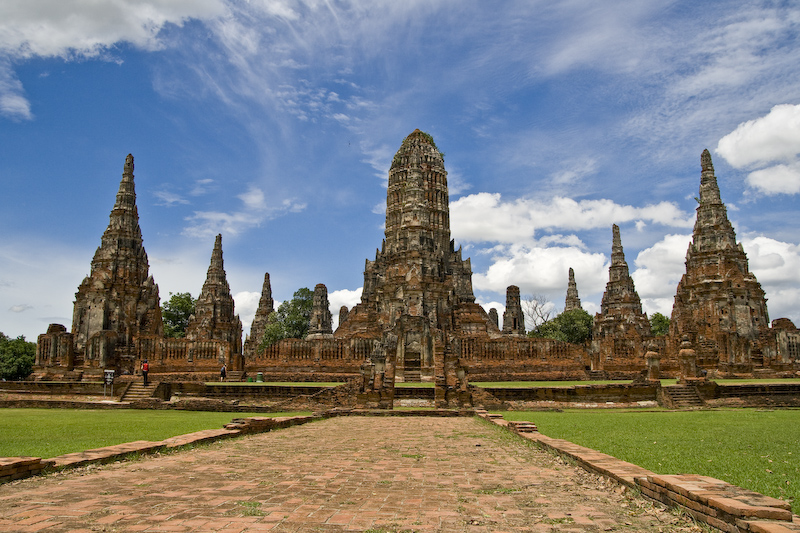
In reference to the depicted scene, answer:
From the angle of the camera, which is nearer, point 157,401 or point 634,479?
point 634,479

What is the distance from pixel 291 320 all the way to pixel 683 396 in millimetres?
41754

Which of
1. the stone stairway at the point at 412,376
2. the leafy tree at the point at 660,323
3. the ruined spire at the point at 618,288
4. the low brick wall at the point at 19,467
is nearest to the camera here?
the low brick wall at the point at 19,467

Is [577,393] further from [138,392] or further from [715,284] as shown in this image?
[715,284]

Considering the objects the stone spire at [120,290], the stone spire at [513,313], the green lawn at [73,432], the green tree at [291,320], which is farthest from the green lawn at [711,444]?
the green tree at [291,320]

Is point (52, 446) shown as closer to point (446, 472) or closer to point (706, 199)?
point (446, 472)

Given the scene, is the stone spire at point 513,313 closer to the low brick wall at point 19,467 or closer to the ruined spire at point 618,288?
the ruined spire at point 618,288

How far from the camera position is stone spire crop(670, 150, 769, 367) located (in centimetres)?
3744

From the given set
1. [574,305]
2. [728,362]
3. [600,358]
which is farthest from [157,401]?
[574,305]

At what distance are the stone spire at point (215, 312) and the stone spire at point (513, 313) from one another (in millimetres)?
21885

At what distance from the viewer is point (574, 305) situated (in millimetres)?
65812

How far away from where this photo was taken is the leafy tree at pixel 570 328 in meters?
58.8

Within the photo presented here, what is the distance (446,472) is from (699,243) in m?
37.6

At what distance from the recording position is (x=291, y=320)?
5744cm

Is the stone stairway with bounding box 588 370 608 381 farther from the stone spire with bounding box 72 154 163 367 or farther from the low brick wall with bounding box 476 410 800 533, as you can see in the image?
the stone spire with bounding box 72 154 163 367
